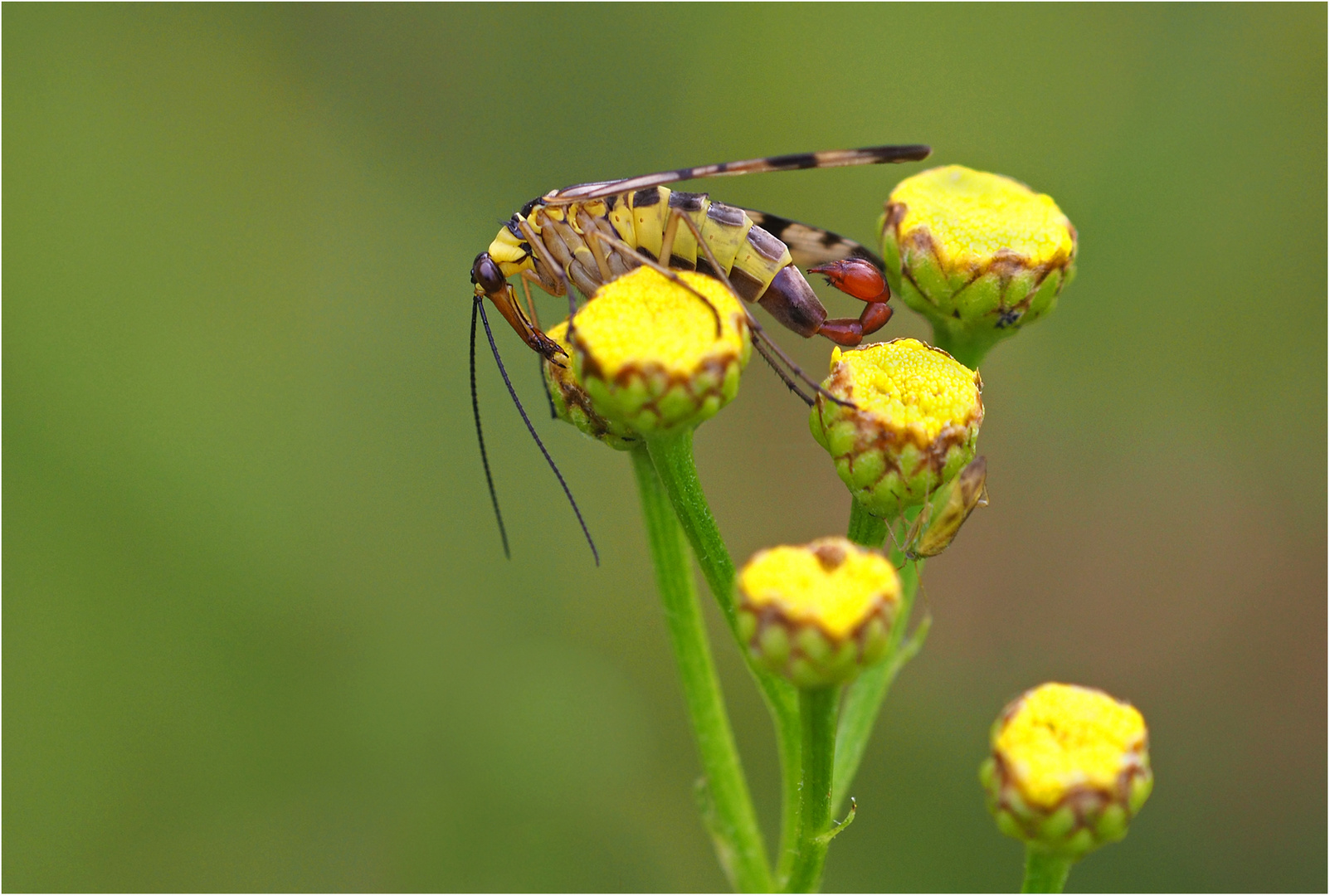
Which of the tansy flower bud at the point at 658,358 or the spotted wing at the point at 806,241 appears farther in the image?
the spotted wing at the point at 806,241

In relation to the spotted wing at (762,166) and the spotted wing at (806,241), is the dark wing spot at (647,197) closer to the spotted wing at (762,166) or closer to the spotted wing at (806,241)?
the spotted wing at (762,166)

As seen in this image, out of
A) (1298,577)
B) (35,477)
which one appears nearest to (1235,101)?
(1298,577)

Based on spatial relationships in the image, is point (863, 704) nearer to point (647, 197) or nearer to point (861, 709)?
point (861, 709)

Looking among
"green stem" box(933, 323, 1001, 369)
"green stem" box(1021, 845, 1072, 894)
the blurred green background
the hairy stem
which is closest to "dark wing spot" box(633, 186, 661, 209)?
A: "green stem" box(933, 323, 1001, 369)

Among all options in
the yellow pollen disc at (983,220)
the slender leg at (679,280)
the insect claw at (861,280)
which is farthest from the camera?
the insect claw at (861,280)

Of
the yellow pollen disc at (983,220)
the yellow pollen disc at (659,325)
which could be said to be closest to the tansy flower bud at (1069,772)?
the yellow pollen disc at (659,325)

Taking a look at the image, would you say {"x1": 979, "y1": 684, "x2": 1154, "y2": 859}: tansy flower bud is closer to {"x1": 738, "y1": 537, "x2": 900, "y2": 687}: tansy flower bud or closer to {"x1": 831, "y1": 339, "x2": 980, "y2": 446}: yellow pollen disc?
{"x1": 738, "y1": 537, "x2": 900, "y2": 687}: tansy flower bud
